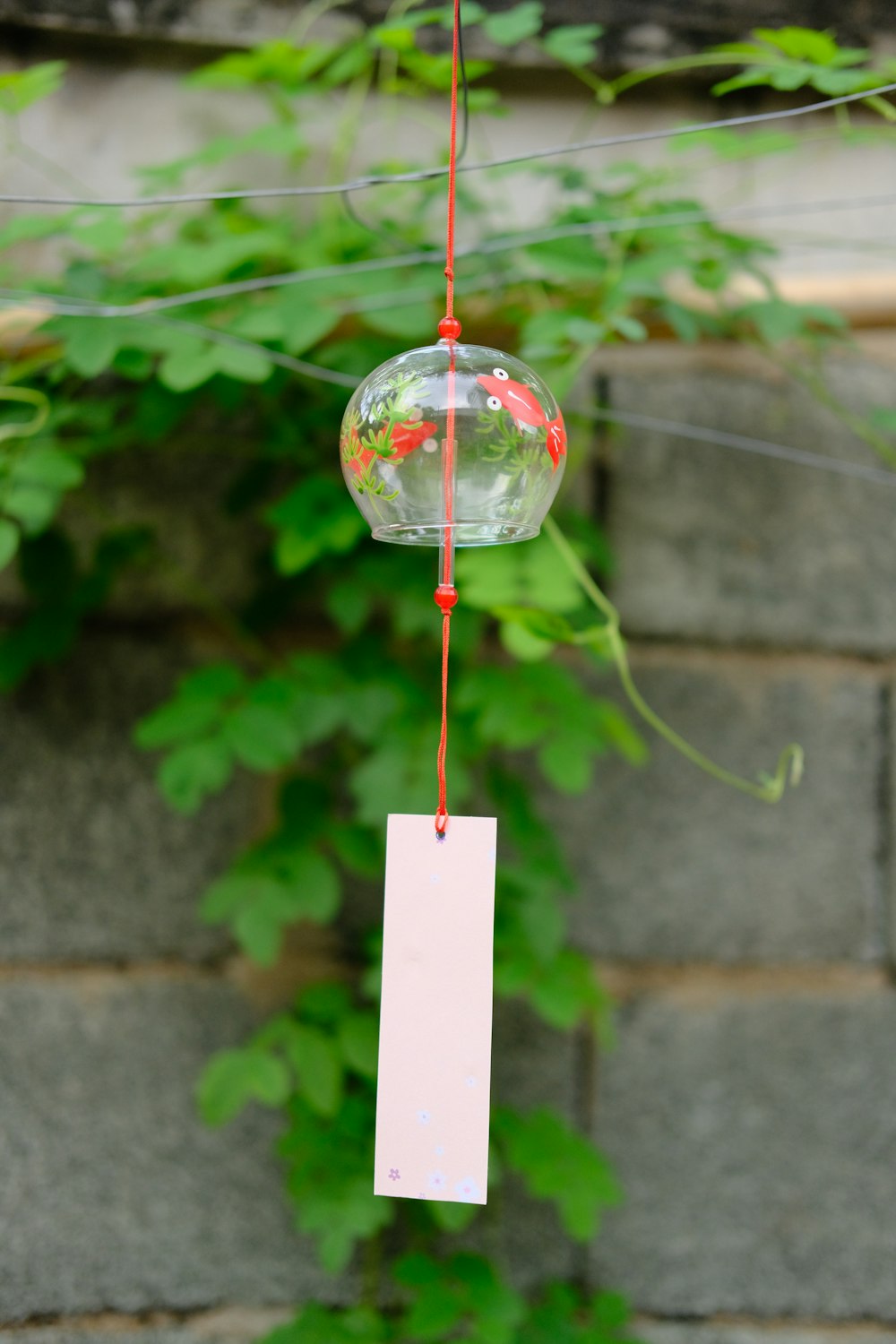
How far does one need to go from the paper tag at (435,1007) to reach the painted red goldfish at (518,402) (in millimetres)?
267

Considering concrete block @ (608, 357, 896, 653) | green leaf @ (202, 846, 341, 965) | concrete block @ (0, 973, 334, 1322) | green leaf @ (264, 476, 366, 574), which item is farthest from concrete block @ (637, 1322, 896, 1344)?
green leaf @ (264, 476, 366, 574)

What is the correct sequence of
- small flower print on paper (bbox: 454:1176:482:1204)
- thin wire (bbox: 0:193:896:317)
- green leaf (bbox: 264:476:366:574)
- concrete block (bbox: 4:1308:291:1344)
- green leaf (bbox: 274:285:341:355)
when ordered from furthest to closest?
concrete block (bbox: 4:1308:291:1344), green leaf (bbox: 264:476:366:574), green leaf (bbox: 274:285:341:355), thin wire (bbox: 0:193:896:317), small flower print on paper (bbox: 454:1176:482:1204)

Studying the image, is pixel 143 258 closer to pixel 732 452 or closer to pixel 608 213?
pixel 608 213

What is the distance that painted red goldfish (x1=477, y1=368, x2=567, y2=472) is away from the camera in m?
0.68

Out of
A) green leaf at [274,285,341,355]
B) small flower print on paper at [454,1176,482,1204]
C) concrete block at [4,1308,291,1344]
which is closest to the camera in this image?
small flower print on paper at [454,1176,482,1204]

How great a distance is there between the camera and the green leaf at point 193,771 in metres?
1.25

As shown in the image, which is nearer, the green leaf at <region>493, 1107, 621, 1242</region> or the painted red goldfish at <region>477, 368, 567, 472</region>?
the painted red goldfish at <region>477, 368, 567, 472</region>

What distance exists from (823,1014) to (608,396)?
39.5 inches

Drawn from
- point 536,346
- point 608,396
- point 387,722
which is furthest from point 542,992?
point 608,396

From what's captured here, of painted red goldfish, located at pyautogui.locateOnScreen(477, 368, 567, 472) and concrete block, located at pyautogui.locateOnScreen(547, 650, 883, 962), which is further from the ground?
painted red goldfish, located at pyautogui.locateOnScreen(477, 368, 567, 472)

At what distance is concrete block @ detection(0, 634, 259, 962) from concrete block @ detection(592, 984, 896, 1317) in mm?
688

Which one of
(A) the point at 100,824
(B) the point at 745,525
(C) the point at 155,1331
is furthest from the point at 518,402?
(C) the point at 155,1331

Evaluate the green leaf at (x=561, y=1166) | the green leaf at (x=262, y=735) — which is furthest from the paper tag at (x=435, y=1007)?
the green leaf at (x=561, y=1166)

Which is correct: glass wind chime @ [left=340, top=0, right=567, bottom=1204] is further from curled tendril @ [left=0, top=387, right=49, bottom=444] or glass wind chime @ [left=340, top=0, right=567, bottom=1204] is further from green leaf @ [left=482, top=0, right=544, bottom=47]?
curled tendril @ [left=0, top=387, right=49, bottom=444]
